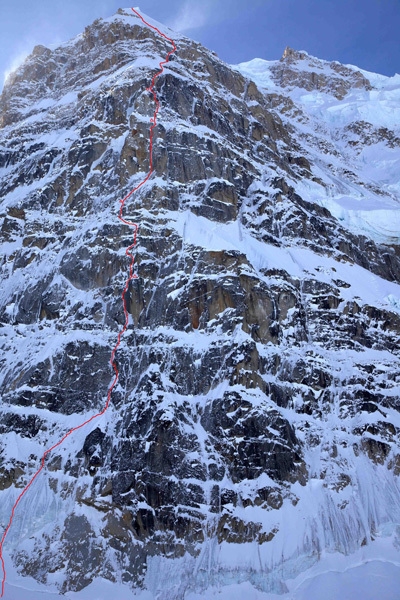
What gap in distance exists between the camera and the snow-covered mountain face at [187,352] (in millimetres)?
52312

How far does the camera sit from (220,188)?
75.6 metres

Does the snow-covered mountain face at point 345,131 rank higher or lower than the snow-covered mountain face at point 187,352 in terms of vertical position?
higher

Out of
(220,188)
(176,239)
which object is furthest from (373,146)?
(176,239)

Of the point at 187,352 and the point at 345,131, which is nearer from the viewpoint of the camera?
the point at 187,352

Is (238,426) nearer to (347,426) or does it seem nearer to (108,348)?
(347,426)

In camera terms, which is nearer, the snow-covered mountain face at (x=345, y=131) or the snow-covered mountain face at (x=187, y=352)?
the snow-covered mountain face at (x=187, y=352)

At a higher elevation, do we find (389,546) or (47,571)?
(389,546)

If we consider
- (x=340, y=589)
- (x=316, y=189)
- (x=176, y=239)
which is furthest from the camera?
(x=316, y=189)

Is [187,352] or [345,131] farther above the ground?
[345,131]

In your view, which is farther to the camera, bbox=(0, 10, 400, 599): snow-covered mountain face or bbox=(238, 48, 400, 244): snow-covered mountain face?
bbox=(238, 48, 400, 244): snow-covered mountain face

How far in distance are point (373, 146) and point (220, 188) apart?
6133 cm

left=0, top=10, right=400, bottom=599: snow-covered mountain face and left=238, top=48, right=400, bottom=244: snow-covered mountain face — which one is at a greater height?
left=238, top=48, right=400, bottom=244: snow-covered mountain face

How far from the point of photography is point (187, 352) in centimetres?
6078

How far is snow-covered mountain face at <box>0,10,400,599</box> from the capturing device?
52.3 meters
